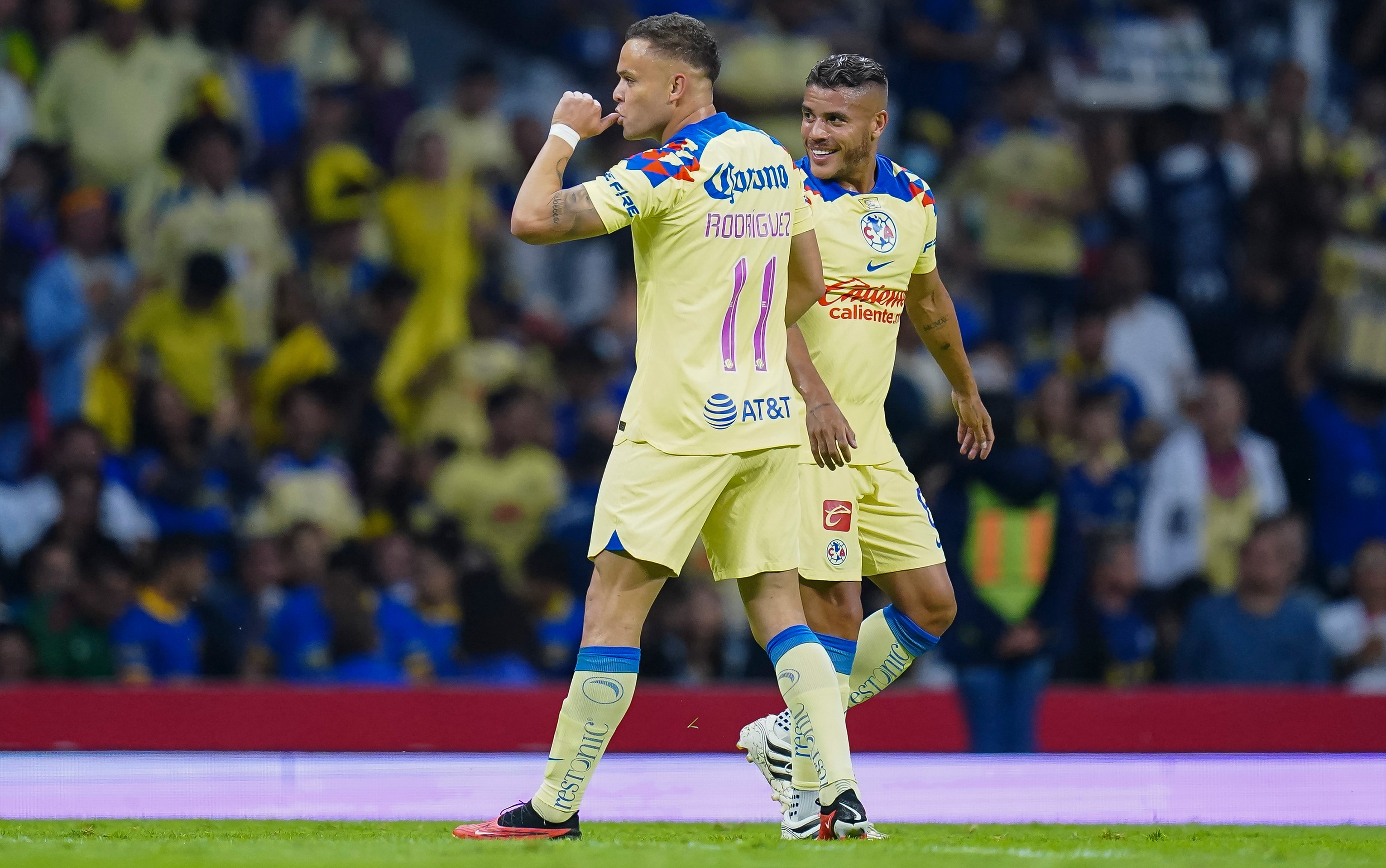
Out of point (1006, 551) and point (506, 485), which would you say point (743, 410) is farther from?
point (506, 485)

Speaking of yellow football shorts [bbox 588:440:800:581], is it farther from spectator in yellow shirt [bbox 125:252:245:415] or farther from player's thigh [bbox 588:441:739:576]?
spectator in yellow shirt [bbox 125:252:245:415]

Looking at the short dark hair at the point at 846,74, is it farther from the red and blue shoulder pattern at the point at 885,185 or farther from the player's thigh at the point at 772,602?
the player's thigh at the point at 772,602

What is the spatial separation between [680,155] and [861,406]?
127 cm

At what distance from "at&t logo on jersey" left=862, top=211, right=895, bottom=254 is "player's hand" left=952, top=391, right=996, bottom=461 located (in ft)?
2.15

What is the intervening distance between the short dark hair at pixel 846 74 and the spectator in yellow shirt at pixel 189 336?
5437 millimetres

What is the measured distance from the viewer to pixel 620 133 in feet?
38.4

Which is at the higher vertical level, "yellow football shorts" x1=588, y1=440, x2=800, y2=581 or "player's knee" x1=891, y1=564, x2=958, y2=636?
"yellow football shorts" x1=588, y1=440, x2=800, y2=581

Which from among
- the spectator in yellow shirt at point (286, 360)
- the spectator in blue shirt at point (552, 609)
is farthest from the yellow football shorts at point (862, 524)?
the spectator in yellow shirt at point (286, 360)

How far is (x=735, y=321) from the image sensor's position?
5.00 meters

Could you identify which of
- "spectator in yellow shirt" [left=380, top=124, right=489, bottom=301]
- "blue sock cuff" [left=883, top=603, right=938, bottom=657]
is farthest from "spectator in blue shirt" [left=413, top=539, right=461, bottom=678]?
"blue sock cuff" [left=883, top=603, right=938, bottom=657]

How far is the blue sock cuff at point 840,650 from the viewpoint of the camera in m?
5.68

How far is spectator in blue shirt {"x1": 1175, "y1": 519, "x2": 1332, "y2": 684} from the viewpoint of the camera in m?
9.26

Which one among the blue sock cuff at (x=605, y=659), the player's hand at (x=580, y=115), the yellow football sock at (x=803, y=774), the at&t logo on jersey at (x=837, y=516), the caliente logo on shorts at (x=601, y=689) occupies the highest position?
the player's hand at (x=580, y=115)

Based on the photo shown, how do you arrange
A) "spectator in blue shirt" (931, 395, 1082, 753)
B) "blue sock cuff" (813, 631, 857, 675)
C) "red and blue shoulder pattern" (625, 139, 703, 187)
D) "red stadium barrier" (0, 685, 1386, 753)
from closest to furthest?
"red and blue shoulder pattern" (625, 139, 703, 187) < "blue sock cuff" (813, 631, 857, 675) < "red stadium barrier" (0, 685, 1386, 753) < "spectator in blue shirt" (931, 395, 1082, 753)
